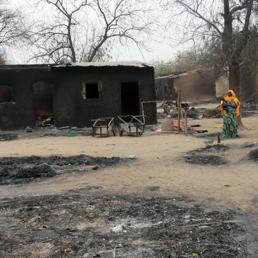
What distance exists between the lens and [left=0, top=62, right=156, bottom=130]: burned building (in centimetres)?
2089

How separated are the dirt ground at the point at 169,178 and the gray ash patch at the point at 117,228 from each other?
0.33 m

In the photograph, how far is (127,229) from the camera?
5586 millimetres

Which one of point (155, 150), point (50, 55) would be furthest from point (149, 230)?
point (50, 55)

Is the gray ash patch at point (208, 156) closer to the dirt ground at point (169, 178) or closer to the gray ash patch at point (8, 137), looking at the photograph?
the dirt ground at point (169, 178)

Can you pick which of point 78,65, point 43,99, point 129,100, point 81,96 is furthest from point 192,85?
point 78,65

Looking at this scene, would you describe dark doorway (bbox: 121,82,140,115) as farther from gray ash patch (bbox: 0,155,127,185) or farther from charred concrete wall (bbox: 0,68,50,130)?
gray ash patch (bbox: 0,155,127,185)

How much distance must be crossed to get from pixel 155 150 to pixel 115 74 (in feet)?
29.2

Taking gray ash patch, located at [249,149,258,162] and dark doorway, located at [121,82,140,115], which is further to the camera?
dark doorway, located at [121,82,140,115]

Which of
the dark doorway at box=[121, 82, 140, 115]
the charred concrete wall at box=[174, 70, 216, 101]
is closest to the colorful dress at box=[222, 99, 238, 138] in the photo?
the dark doorway at box=[121, 82, 140, 115]

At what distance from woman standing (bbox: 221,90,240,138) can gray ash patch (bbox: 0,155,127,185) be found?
515 centimetres

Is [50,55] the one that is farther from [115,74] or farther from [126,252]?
[126,252]

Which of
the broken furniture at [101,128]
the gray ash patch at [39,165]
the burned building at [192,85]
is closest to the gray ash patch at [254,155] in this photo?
the gray ash patch at [39,165]

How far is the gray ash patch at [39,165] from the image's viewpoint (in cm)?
951

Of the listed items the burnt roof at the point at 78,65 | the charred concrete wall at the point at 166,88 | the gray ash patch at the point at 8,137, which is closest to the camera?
the gray ash patch at the point at 8,137
